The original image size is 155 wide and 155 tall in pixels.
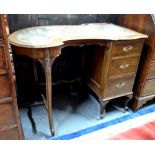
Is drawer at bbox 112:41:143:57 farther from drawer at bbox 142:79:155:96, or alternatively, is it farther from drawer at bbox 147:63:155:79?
drawer at bbox 142:79:155:96

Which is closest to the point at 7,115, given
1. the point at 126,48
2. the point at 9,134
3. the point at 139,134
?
the point at 9,134

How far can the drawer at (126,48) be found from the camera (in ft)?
4.65

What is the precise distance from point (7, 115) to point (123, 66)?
3.16 ft

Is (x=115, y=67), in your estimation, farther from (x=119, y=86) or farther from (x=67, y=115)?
(x=67, y=115)

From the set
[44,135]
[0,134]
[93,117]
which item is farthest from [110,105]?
[0,134]

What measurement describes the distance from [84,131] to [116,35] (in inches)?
32.5

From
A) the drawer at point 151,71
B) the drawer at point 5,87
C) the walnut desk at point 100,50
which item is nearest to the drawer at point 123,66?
the walnut desk at point 100,50

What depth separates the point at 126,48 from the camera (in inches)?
57.3

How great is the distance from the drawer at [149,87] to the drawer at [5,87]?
3.95 ft

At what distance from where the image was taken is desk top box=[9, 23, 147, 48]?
1.18 meters

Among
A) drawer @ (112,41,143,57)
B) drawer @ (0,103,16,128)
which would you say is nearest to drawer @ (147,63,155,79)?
drawer @ (112,41,143,57)

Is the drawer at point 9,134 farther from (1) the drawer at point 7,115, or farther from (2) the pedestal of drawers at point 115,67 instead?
(2) the pedestal of drawers at point 115,67

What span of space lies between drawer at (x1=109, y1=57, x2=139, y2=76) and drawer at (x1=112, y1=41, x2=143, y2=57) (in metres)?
0.06
